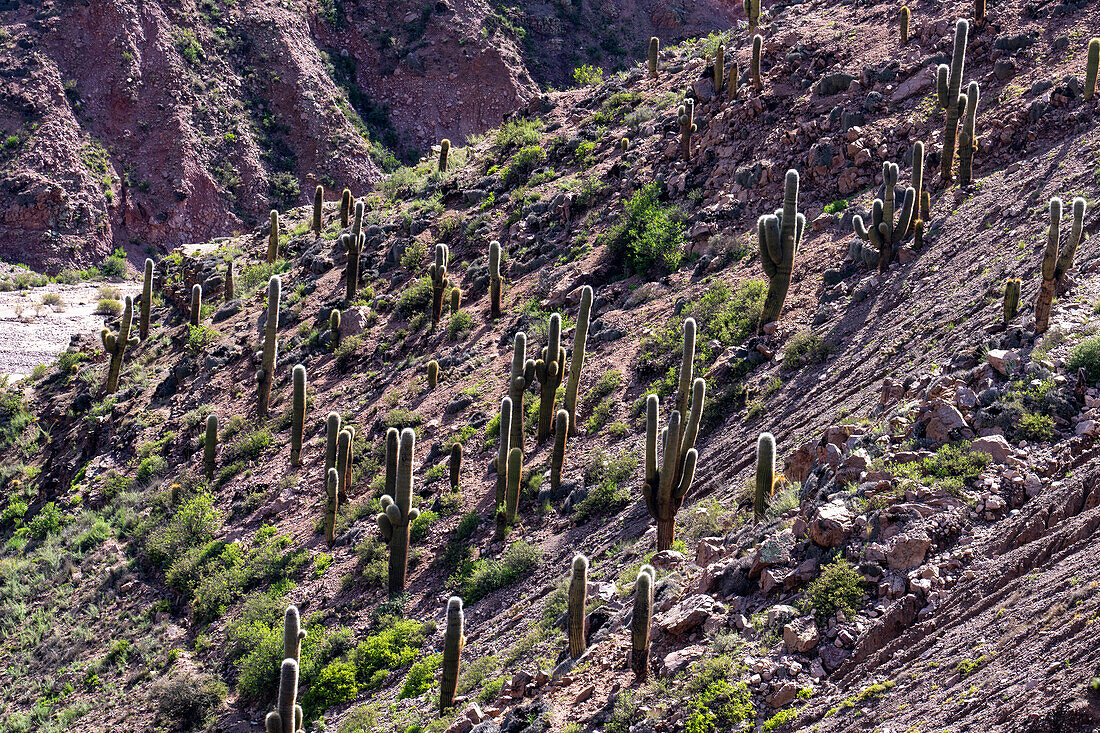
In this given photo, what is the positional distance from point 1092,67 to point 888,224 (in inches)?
177

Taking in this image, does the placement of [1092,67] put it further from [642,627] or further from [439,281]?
[642,627]

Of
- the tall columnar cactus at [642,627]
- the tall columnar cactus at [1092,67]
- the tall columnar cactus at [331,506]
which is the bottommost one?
the tall columnar cactus at [331,506]

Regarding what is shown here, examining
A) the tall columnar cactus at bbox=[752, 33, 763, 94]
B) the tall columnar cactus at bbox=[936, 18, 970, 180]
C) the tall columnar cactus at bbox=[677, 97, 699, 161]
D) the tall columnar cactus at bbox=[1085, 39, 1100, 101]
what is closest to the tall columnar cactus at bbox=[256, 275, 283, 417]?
the tall columnar cactus at bbox=[677, 97, 699, 161]

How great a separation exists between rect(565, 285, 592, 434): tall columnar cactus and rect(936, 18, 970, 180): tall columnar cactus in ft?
20.5

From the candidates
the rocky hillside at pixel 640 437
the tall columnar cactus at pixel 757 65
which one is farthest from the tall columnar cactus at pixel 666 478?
the tall columnar cactus at pixel 757 65

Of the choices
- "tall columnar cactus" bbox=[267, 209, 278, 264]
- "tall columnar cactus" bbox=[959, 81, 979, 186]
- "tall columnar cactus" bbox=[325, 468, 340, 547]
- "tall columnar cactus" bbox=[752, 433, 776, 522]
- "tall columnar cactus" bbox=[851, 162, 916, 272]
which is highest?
"tall columnar cactus" bbox=[959, 81, 979, 186]

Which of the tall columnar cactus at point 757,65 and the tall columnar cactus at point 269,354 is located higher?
the tall columnar cactus at point 757,65

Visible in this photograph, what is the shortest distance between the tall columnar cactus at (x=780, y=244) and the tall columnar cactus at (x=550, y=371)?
3113mm

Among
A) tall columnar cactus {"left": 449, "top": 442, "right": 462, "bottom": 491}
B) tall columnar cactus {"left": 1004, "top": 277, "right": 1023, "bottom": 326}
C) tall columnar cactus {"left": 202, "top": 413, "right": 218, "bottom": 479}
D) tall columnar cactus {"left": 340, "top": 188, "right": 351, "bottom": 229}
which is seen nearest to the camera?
tall columnar cactus {"left": 1004, "top": 277, "right": 1023, "bottom": 326}

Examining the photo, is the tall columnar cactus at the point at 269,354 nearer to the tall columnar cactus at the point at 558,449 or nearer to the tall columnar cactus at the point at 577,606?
the tall columnar cactus at the point at 558,449

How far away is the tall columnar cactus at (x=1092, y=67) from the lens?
1703 cm

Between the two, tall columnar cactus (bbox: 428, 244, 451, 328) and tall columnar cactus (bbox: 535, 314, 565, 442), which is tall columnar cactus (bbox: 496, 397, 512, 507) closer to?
tall columnar cactus (bbox: 535, 314, 565, 442)

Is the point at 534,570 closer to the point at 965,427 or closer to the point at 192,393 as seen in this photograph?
the point at 965,427

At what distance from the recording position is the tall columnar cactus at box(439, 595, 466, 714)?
39.3 feet
